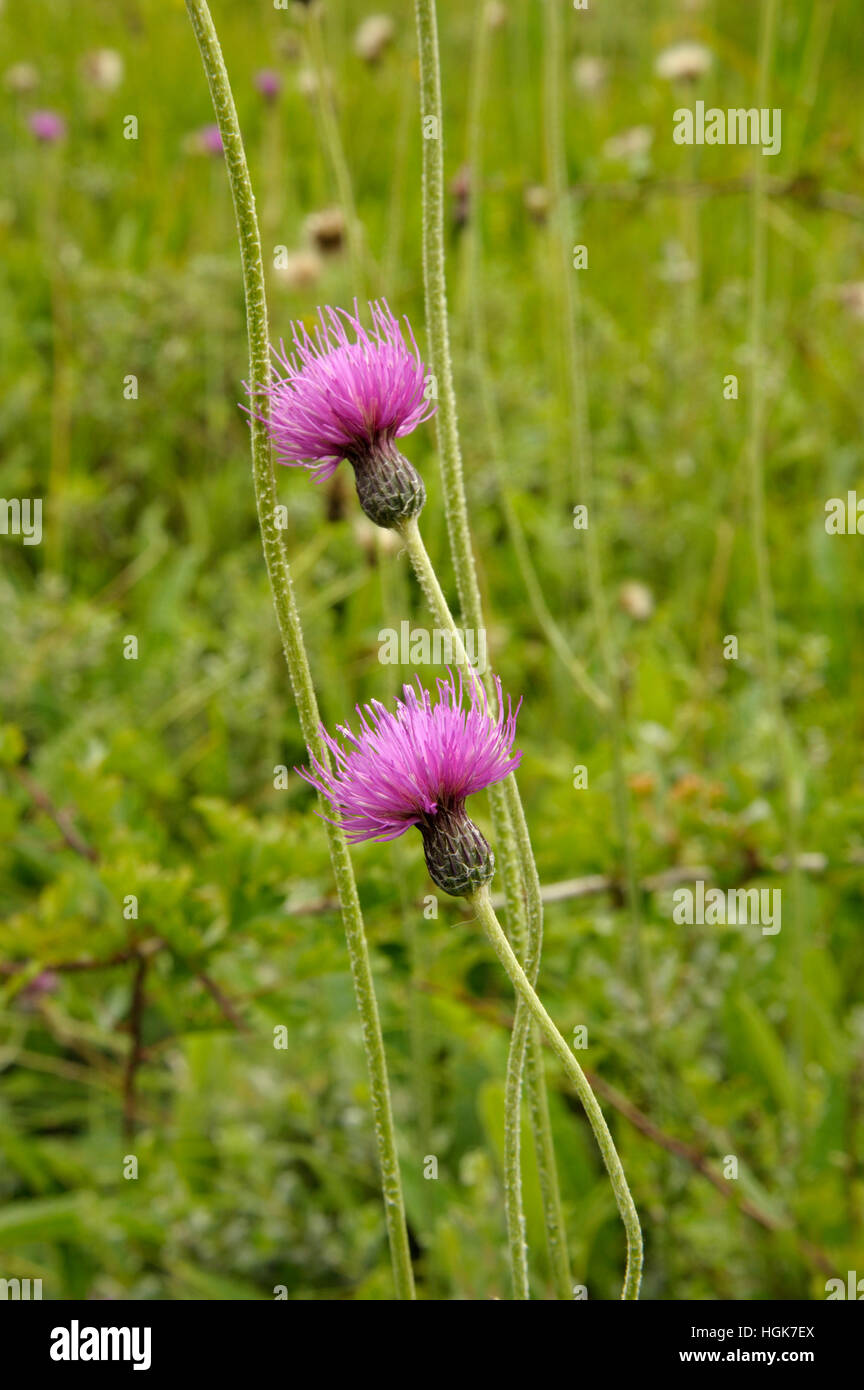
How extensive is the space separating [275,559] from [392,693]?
0.38 metres

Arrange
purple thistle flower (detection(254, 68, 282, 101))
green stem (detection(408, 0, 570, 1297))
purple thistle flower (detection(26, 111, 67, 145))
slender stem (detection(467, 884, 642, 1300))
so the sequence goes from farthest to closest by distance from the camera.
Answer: purple thistle flower (detection(26, 111, 67, 145))
purple thistle flower (detection(254, 68, 282, 101))
green stem (detection(408, 0, 570, 1297))
slender stem (detection(467, 884, 642, 1300))

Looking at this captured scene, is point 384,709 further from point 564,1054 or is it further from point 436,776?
point 564,1054

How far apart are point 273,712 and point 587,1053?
82cm

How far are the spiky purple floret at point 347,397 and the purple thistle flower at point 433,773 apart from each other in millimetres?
123

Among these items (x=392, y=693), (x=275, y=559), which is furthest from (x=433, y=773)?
(x=392, y=693)

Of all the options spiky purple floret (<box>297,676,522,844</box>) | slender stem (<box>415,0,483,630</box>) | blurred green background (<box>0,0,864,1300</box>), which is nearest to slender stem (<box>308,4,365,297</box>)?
blurred green background (<box>0,0,864,1300</box>)

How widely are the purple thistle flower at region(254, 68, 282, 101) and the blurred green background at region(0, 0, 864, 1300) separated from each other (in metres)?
0.13

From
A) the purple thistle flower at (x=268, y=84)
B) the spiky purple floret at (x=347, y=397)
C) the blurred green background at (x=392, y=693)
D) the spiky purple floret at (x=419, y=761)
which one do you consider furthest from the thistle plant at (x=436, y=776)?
the purple thistle flower at (x=268, y=84)

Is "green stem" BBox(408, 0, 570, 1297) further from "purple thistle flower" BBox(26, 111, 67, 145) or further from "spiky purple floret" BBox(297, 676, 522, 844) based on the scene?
"purple thistle flower" BBox(26, 111, 67, 145)

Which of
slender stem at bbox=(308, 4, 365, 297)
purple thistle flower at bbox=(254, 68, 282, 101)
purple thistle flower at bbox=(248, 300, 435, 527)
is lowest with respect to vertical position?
purple thistle flower at bbox=(248, 300, 435, 527)

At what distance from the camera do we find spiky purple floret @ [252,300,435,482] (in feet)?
1.89

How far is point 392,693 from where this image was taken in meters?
0.93
